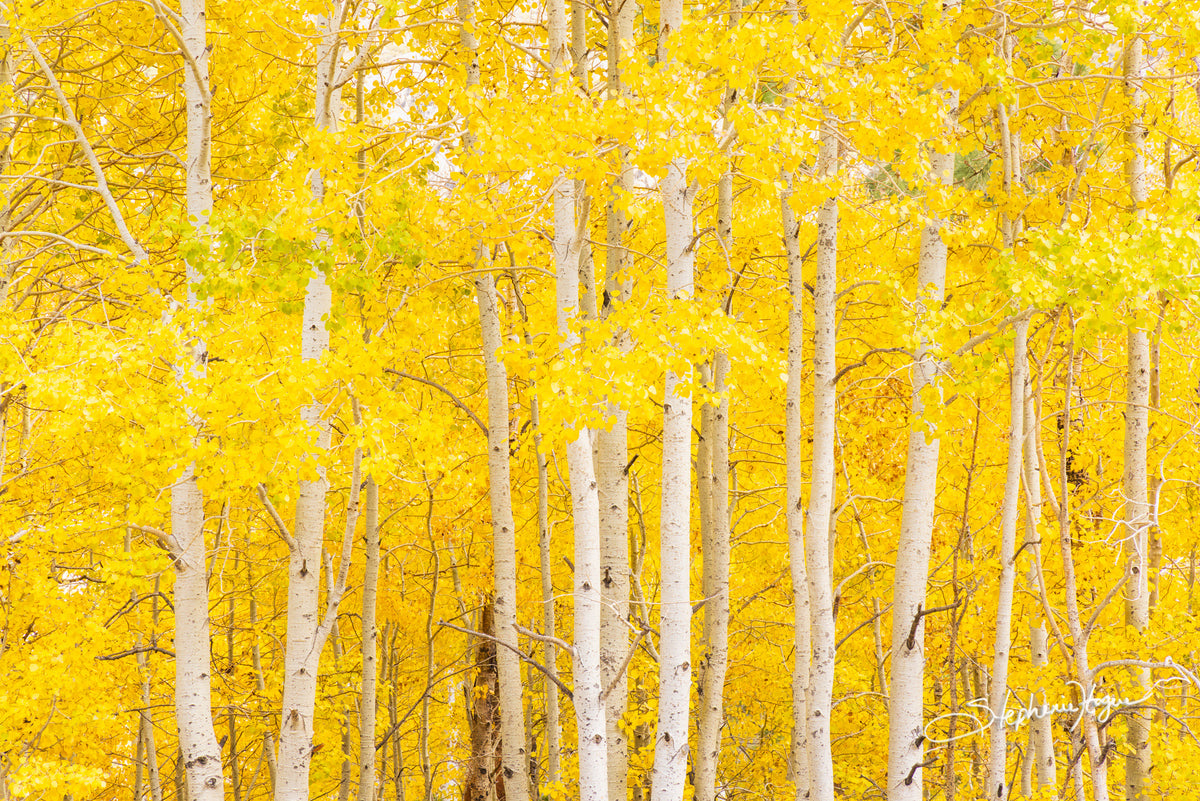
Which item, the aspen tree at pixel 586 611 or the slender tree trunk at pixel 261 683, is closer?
the aspen tree at pixel 586 611

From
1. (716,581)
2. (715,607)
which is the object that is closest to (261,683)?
(715,607)

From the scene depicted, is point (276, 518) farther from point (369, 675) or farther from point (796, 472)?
point (369, 675)

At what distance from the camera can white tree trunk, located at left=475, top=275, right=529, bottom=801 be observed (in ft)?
22.6

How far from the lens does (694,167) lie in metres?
4.08

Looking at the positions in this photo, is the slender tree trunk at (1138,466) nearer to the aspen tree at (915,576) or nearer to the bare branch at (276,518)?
the aspen tree at (915,576)

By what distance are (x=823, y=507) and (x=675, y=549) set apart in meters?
1.86

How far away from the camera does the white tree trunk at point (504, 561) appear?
6887 millimetres

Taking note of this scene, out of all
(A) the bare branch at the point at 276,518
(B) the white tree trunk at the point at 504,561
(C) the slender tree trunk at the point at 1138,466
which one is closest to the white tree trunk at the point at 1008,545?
(C) the slender tree trunk at the point at 1138,466

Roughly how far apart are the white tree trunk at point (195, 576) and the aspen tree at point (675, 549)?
8.74 feet

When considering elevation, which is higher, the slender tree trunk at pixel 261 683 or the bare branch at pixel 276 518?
the bare branch at pixel 276 518

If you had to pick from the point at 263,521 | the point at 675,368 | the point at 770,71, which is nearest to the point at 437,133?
the point at 770,71

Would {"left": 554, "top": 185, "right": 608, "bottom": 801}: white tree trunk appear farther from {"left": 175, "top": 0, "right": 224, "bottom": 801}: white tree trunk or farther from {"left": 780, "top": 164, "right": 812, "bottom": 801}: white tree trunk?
{"left": 175, "top": 0, "right": 224, "bottom": 801}: white tree trunk

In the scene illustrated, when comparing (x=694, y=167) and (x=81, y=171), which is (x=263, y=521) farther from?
(x=694, y=167)

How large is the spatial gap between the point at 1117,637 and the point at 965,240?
11.7ft
